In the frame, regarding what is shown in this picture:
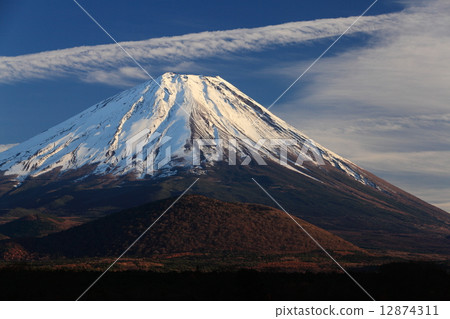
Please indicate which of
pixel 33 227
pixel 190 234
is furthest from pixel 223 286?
pixel 33 227

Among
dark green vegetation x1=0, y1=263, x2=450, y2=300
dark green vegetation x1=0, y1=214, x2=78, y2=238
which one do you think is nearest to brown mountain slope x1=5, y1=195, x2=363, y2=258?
dark green vegetation x1=0, y1=214, x2=78, y2=238

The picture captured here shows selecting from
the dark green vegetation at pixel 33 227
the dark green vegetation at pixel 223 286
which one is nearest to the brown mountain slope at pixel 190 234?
the dark green vegetation at pixel 33 227

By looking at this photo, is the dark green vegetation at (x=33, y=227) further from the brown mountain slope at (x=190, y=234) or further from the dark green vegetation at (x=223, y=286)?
the dark green vegetation at (x=223, y=286)

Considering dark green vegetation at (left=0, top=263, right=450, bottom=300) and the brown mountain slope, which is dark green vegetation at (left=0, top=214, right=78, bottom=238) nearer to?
the brown mountain slope

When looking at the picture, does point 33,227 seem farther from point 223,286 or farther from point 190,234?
point 223,286

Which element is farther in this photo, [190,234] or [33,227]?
[33,227]

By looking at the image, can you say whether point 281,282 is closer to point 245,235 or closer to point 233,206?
point 245,235

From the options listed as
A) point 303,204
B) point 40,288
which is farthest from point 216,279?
point 303,204
